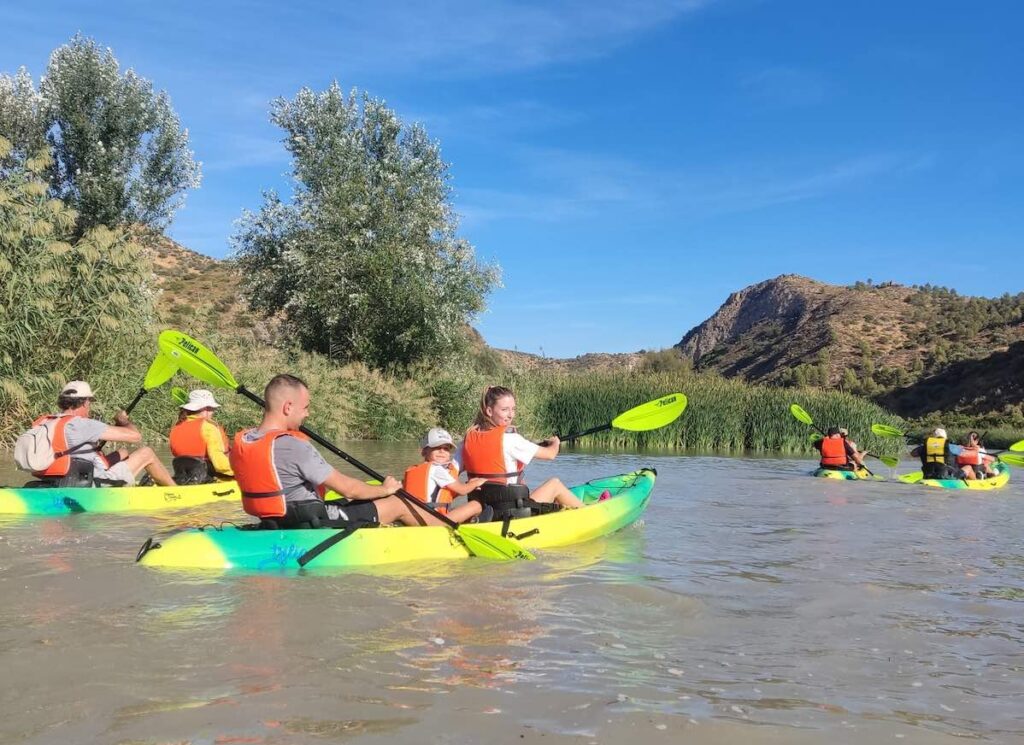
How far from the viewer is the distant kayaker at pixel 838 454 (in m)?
14.0

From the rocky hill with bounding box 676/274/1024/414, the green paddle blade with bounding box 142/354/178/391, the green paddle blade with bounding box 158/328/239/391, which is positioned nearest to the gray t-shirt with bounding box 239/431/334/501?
the green paddle blade with bounding box 158/328/239/391

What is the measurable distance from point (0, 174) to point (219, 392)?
33.5 ft

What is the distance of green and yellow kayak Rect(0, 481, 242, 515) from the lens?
7426mm

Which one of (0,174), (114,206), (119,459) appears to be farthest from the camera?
(114,206)

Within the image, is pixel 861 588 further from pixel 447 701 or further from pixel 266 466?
pixel 266 466

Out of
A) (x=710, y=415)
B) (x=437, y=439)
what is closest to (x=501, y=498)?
(x=437, y=439)

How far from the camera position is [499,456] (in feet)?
20.6

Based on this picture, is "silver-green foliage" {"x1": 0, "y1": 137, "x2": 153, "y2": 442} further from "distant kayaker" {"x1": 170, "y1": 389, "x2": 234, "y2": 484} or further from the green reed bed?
the green reed bed

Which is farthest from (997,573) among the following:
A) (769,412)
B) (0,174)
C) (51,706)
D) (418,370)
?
(0,174)

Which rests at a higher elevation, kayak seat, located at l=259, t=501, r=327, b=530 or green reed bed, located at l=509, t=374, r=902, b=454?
green reed bed, located at l=509, t=374, r=902, b=454

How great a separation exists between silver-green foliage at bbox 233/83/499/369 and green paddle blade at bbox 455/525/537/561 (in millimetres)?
18159

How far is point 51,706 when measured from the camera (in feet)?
→ 9.60

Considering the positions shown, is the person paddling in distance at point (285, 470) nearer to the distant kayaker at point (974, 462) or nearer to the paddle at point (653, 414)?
the paddle at point (653, 414)

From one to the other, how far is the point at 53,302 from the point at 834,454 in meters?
11.5
